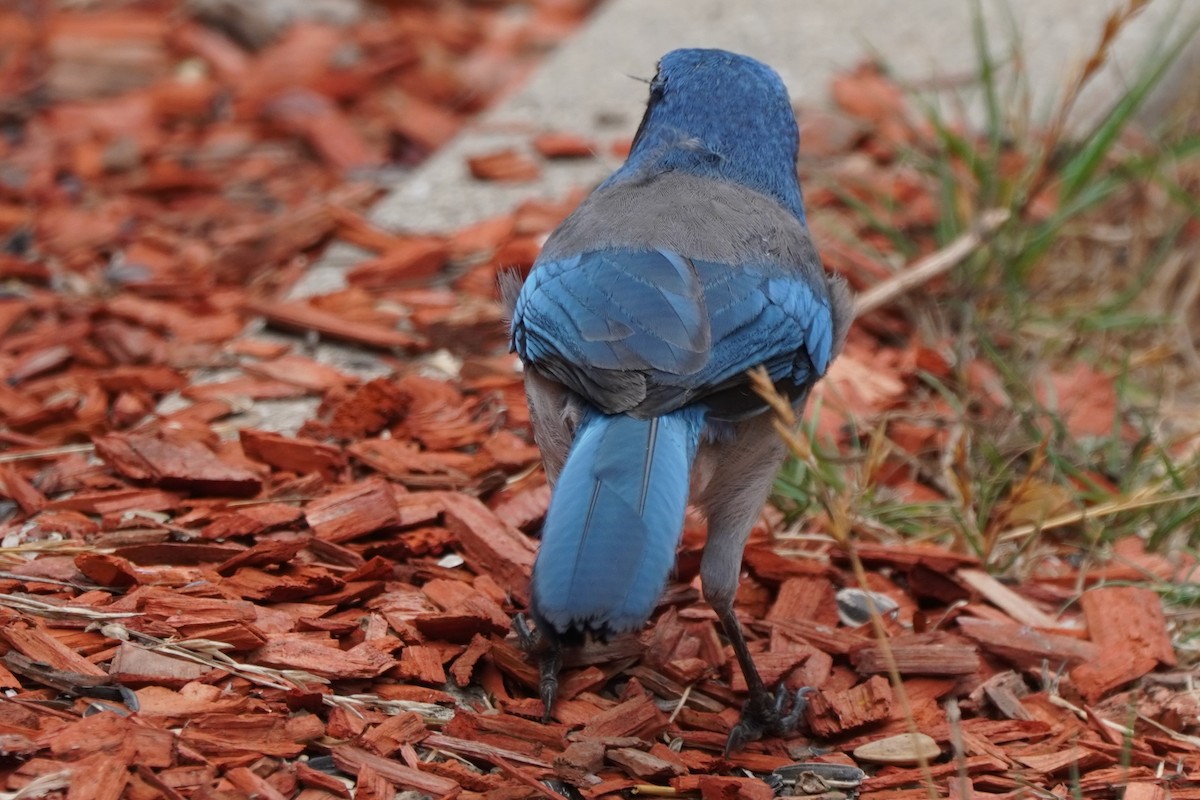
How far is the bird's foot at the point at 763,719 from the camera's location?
12.4ft

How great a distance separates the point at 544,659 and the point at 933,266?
2494 millimetres

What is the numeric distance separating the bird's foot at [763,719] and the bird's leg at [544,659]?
45 centimetres

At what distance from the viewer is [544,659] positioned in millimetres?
3865

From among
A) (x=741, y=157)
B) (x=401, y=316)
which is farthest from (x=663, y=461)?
(x=401, y=316)

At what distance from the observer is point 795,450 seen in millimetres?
2871

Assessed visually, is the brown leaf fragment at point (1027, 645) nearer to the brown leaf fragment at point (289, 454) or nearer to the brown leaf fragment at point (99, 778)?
the brown leaf fragment at point (289, 454)

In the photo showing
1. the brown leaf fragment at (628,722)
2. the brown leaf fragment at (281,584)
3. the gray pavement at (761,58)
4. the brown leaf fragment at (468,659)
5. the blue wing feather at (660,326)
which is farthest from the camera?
the gray pavement at (761,58)

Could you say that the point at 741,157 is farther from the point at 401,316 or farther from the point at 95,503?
the point at 95,503

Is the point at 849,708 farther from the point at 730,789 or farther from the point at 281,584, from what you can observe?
the point at 281,584

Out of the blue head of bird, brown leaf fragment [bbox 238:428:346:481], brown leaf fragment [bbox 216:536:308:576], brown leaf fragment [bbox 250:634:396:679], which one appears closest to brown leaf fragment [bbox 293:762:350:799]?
brown leaf fragment [bbox 250:634:396:679]

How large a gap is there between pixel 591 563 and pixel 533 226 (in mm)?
3193

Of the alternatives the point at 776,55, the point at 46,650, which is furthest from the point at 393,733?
the point at 776,55

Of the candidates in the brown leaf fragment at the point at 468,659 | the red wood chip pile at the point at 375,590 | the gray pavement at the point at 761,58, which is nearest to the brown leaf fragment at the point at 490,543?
the red wood chip pile at the point at 375,590

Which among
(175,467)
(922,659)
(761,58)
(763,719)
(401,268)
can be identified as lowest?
(763,719)
